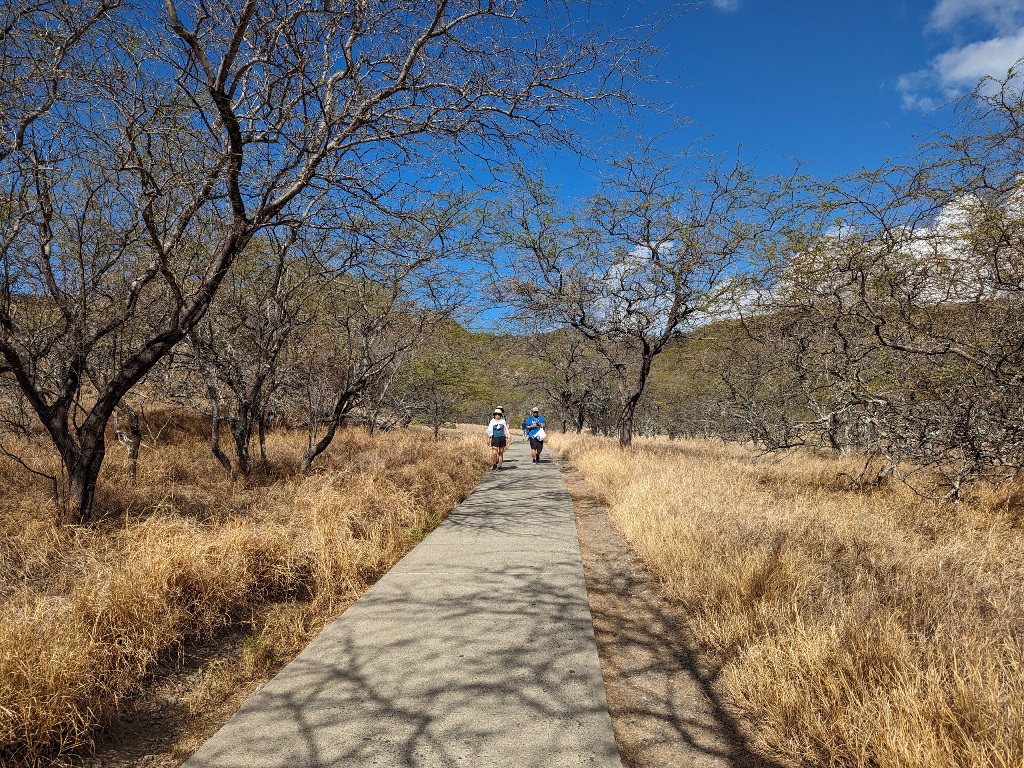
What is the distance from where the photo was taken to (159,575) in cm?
348

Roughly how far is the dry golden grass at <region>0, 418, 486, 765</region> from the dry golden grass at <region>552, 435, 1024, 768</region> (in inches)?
119

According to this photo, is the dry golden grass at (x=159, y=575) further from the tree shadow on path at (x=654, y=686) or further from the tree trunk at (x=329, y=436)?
the tree shadow on path at (x=654, y=686)

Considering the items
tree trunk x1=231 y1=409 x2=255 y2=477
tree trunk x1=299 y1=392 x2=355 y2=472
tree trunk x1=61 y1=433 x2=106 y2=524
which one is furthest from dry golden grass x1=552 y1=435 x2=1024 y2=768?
tree trunk x1=231 y1=409 x2=255 y2=477

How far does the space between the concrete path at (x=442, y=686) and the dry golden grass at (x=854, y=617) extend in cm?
95

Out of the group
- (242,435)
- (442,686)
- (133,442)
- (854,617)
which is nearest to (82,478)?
(133,442)

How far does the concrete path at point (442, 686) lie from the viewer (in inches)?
86.7

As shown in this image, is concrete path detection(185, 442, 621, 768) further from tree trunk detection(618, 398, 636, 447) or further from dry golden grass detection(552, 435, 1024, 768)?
tree trunk detection(618, 398, 636, 447)

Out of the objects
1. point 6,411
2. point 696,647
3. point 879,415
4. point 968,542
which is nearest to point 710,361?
point 879,415

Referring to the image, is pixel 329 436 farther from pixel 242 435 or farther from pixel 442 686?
pixel 442 686

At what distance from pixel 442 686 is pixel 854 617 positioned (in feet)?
8.41

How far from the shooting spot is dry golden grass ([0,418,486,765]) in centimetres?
241

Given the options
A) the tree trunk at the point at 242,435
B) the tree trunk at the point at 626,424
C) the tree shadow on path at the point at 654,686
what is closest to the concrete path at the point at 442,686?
the tree shadow on path at the point at 654,686

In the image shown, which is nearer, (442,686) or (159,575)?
(442,686)

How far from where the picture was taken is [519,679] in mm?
2793
